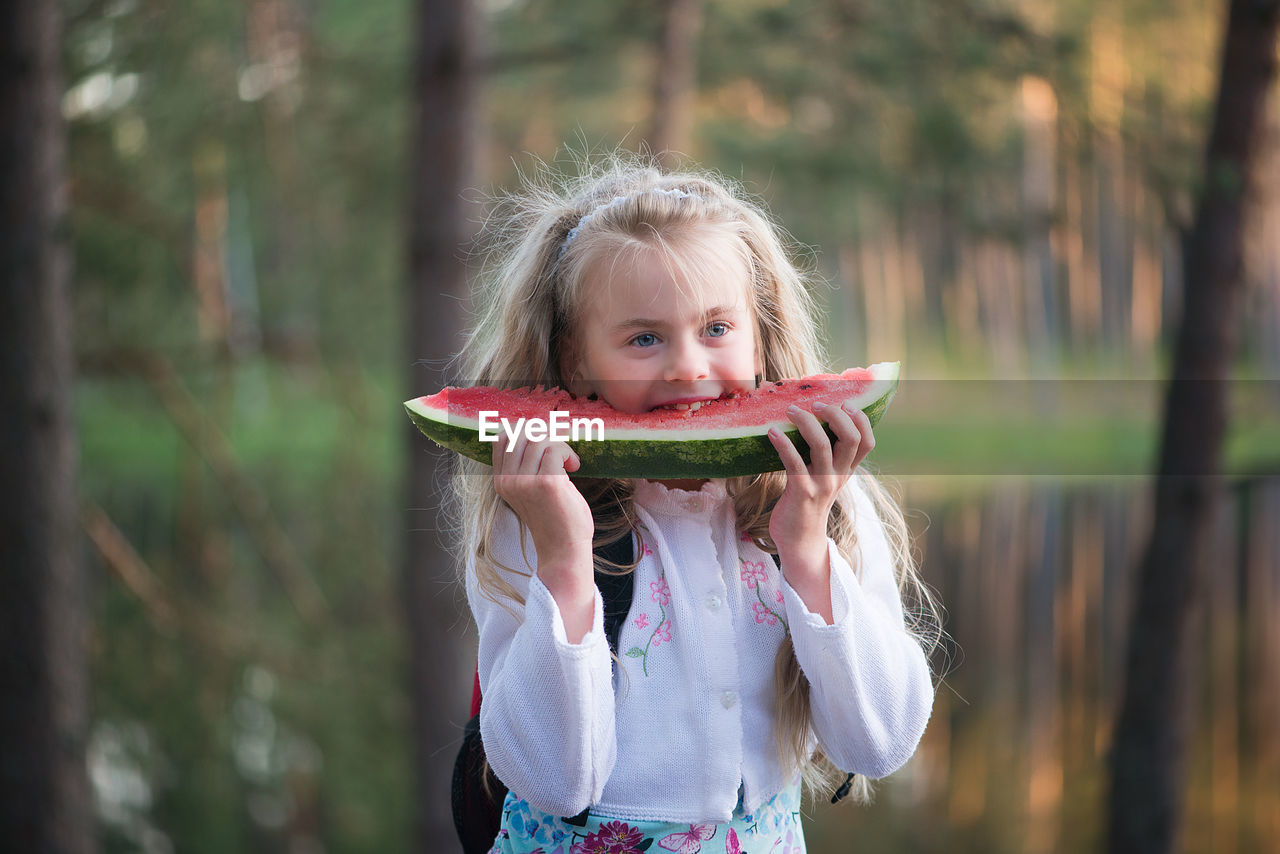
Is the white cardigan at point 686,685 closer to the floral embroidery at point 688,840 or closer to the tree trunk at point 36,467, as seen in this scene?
the floral embroidery at point 688,840

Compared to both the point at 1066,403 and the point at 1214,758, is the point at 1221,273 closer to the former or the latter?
the point at 1214,758

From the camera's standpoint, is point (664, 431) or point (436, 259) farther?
point (436, 259)

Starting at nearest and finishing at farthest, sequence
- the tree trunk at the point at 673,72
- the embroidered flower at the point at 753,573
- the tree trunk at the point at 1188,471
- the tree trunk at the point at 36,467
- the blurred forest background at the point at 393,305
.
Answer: the embroidered flower at the point at 753,573, the tree trunk at the point at 36,467, the tree trunk at the point at 1188,471, the blurred forest background at the point at 393,305, the tree trunk at the point at 673,72

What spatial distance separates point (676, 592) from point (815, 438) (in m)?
0.34

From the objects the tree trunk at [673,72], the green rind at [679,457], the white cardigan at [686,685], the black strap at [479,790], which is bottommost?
the black strap at [479,790]

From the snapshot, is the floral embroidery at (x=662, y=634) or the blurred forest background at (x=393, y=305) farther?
the blurred forest background at (x=393, y=305)

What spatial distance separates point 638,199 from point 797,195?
9396mm

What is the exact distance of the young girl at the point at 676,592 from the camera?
1.58 metres

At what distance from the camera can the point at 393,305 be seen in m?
12.4

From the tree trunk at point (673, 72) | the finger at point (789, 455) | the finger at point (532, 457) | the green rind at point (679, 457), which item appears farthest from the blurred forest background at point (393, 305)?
the finger at point (532, 457)

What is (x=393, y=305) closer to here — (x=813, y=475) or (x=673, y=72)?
(x=673, y=72)

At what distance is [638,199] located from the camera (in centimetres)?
184

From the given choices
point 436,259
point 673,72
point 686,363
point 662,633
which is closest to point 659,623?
point 662,633

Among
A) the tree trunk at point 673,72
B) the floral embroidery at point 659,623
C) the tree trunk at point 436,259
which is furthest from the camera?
the tree trunk at point 673,72
